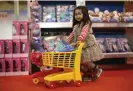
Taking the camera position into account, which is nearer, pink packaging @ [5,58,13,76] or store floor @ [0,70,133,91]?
store floor @ [0,70,133,91]

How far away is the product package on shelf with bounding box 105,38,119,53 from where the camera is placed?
4.23 m

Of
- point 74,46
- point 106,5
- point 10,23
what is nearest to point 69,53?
point 74,46

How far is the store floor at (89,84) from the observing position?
287 centimetres

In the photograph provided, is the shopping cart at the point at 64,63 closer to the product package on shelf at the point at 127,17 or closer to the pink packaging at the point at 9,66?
the pink packaging at the point at 9,66

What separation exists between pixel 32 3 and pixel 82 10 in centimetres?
90

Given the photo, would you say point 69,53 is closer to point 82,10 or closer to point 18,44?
point 82,10

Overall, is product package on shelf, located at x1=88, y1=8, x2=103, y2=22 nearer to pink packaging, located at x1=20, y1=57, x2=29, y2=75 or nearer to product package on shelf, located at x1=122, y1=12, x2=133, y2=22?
product package on shelf, located at x1=122, y1=12, x2=133, y2=22

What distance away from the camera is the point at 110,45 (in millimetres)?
4277

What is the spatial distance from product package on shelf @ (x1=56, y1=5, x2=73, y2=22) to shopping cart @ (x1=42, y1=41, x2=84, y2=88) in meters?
1.16

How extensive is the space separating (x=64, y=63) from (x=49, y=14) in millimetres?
1407

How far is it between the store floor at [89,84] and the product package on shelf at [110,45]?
62 cm

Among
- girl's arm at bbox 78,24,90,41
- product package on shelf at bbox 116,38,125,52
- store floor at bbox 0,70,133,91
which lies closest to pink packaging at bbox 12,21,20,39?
store floor at bbox 0,70,133,91

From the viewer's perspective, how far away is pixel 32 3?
385 cm

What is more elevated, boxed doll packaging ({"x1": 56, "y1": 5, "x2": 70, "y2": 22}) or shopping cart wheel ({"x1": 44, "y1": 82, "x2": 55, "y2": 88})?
boxed doll packaging ({"x1": 56, "y1": 5, "x2": 70, "y2": 22})
